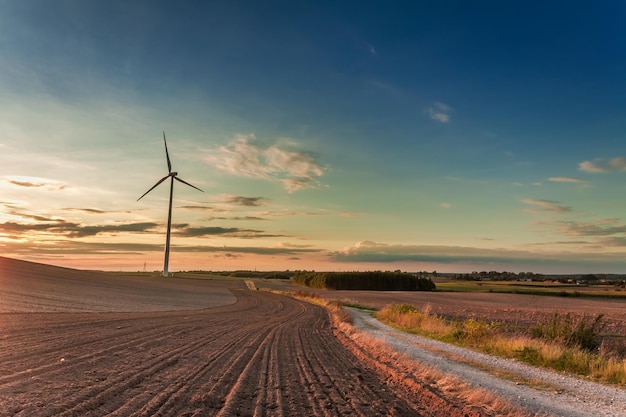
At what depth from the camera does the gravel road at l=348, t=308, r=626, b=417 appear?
41.9ft

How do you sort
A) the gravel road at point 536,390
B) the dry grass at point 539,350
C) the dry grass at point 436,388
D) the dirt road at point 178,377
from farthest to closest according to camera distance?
1. the dry grass at point 539,350
2. the gravel road at point 536,390
3. the dry grass at point 436,388
4. the dirt road at point 178,377

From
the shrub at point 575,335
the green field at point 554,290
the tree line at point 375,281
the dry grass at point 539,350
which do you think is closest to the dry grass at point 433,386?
the dry grass at point 539,350

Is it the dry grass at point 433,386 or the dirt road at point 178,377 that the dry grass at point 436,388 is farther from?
the dirt road at point 178,377

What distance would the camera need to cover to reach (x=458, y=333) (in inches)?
1119

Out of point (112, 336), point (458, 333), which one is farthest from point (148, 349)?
point (458, 333)

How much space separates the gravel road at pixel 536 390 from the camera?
12758mm

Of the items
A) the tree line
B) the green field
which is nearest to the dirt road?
the green field

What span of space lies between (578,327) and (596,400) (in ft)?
42.0

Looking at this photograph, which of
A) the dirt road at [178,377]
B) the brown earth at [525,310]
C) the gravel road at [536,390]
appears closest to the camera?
the dirt road at [178,377]

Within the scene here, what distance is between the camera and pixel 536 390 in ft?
49.2

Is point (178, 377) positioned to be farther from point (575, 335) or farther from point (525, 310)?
point (525, 310)

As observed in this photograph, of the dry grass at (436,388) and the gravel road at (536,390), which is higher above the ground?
the dry grass at (436,388)

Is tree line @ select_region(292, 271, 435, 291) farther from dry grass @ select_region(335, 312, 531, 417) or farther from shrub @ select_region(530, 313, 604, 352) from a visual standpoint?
dry grass @ select_region(335, 312, 531, 417)

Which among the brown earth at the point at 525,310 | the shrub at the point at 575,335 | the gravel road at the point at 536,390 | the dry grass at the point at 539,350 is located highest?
the shrub at the point at 575,335
